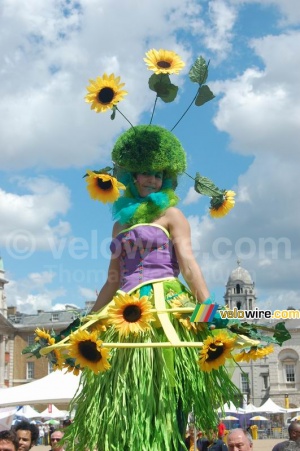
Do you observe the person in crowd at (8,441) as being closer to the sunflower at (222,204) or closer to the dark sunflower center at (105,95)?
the sunflower at (222,204)

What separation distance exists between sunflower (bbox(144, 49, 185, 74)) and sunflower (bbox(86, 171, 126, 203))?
924 millimetres

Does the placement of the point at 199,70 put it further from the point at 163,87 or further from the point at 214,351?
the point at 214,351

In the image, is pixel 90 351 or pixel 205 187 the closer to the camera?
pixel 90 351

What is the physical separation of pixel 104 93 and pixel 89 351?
1966 mm

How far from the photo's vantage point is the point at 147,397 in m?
4.03

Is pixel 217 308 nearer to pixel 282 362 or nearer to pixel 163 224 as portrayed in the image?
pixel 163 224

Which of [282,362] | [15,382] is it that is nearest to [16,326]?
[15,382]

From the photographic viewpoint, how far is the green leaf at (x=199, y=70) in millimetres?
5066

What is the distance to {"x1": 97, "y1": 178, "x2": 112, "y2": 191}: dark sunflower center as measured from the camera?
4.82 metres

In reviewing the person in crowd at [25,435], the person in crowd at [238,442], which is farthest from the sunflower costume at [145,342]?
the person in crowd at [25,435]

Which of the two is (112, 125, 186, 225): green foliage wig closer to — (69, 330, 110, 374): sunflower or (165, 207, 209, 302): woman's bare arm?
(165, 207, 209, 302): woman's bare arm

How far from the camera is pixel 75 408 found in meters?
4.47

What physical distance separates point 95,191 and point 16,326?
237 ft

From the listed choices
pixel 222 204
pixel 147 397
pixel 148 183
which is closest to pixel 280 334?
pixel 147 397
